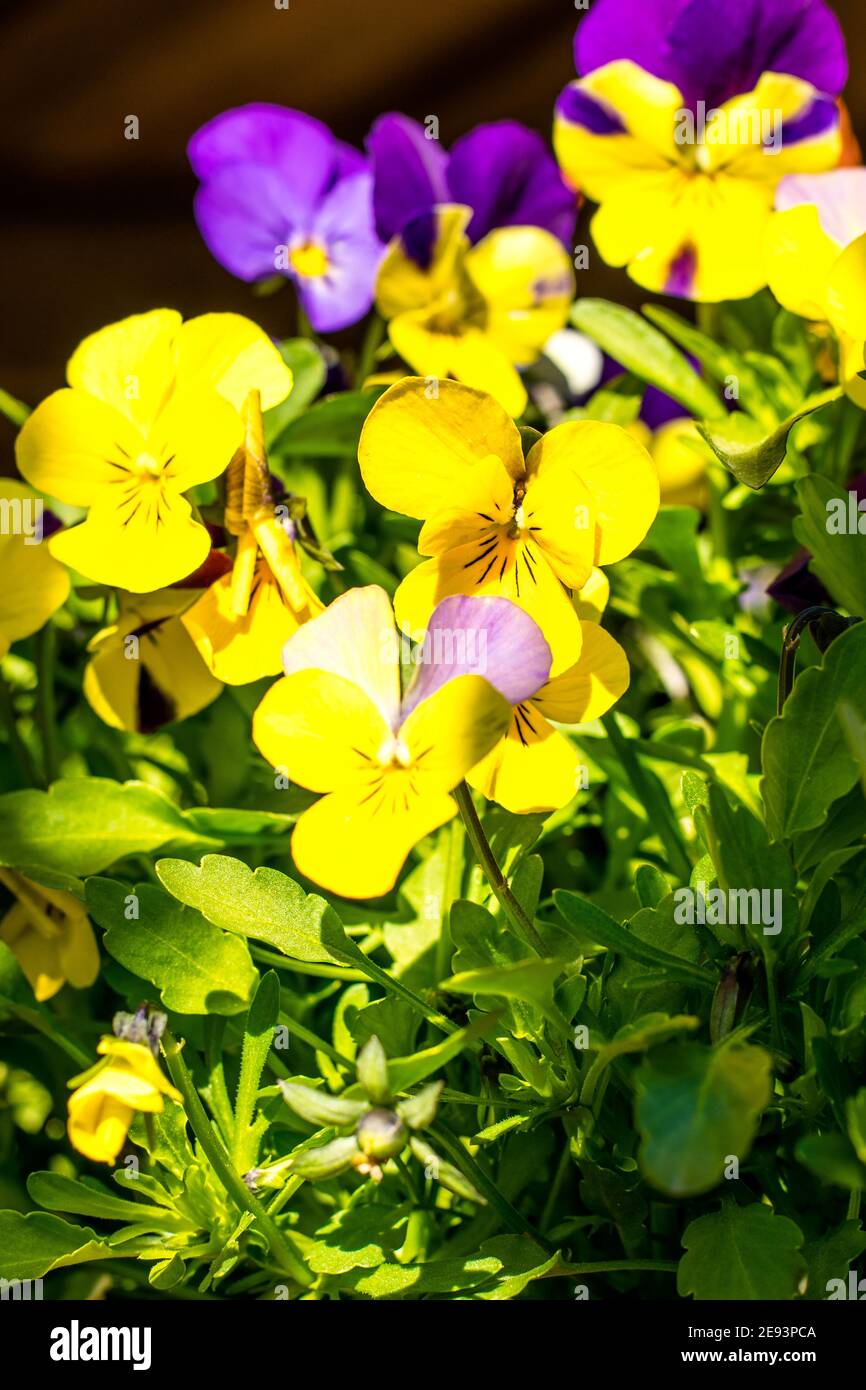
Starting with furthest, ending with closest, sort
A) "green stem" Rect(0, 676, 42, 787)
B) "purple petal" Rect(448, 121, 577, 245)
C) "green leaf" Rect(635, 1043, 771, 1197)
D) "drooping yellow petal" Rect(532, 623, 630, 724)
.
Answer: "purple petal" Rect(448, 121, 577, 245)
"green stem" Rect(0, 676, 42, 787)
"drooping yellow petal" Rect(532, 623, 630, 724)
"green leaf" Rect(635, 1043, 771, 1197)

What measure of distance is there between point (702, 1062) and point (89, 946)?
9.7 inches

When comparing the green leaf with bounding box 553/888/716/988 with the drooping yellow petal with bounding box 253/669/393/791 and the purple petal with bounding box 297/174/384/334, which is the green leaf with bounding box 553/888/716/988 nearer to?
the drooping yellow petal with bounding box 253/669/393/791

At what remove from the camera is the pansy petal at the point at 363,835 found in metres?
0.36

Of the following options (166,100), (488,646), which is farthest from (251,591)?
(166,100)

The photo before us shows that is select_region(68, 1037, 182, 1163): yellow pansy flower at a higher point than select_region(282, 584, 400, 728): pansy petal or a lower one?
lower

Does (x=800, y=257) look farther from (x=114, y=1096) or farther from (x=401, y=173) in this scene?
(x=114, y=1096)

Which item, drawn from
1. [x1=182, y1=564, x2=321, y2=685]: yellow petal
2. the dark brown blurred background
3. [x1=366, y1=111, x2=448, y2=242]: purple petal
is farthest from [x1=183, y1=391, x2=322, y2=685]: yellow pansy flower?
the dark brown blurred background

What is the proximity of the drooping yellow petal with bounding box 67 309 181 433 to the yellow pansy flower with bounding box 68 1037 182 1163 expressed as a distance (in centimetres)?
21

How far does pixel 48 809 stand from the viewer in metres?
0.49

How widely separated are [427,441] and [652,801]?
19 centimetres

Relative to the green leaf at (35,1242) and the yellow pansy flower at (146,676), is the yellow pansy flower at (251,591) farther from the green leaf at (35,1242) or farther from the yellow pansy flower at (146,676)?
the green leaf at (35,1242)

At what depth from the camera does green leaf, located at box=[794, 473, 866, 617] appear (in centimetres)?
44

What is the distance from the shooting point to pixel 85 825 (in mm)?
485
